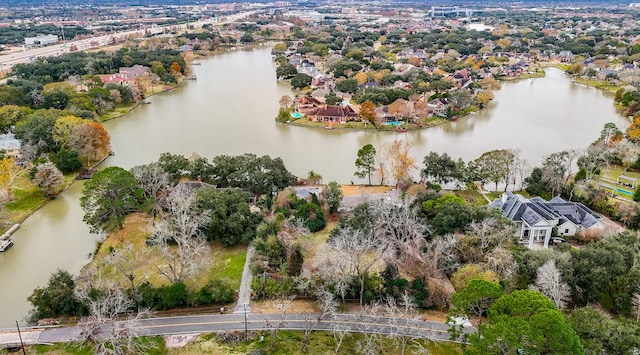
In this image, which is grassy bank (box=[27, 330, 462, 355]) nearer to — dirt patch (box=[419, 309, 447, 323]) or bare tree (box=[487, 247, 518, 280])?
dirt patch (box=[419, 309, 447, 323])

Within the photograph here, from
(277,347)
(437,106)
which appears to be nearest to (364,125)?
(437,106)

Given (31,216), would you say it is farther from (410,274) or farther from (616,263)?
(616,263)

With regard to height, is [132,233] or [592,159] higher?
[592,159]

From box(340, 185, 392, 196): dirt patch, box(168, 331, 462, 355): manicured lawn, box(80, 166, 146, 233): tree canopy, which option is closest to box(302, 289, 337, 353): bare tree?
box(168, 331, 462, 355): manicured lawn

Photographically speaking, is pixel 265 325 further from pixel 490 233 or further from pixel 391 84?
pixel 391 84

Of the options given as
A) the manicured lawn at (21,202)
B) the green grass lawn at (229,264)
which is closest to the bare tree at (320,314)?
the green grass lawn at (229,264)
